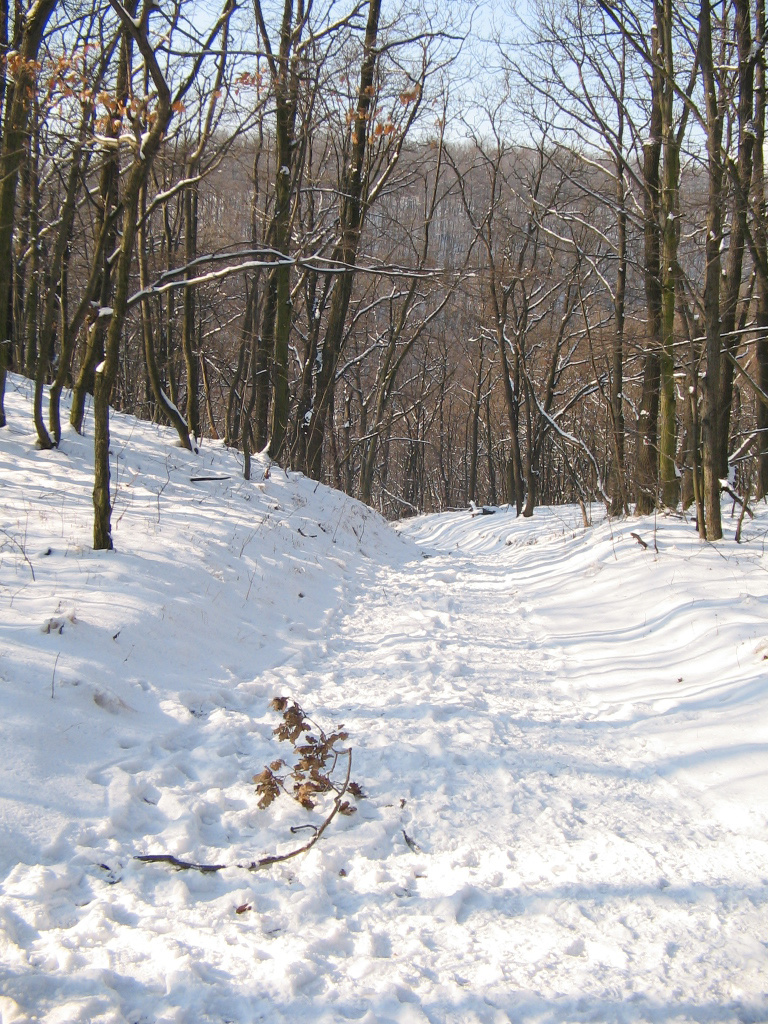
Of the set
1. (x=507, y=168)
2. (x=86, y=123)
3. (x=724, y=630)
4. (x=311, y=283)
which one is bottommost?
(x=724, y=630)

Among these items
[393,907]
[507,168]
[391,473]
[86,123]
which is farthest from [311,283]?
[391,473]

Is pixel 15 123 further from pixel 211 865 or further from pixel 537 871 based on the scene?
pixel 537 871

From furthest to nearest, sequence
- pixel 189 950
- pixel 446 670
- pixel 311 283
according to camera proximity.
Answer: pixel 311 283, pixel 446 670, pixel 189 950

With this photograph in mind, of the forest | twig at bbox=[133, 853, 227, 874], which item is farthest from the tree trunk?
twig at bbox=[133, 853, 227, 874]

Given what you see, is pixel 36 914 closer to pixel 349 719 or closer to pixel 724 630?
pixel 349 719

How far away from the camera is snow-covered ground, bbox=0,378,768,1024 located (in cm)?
204

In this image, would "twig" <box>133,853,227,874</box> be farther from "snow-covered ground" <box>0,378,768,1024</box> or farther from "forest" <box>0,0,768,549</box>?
"forest" <box>0,0,768,549</box>

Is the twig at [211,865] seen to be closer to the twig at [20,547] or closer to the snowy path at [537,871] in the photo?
the snowy path at [537,871]

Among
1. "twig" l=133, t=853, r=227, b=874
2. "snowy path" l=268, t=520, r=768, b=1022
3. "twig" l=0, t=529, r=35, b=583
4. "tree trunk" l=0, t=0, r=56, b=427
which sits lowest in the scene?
"snowy path" l=268, t=520, r=768, b=1022

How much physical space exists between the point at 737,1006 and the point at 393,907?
1.15 m

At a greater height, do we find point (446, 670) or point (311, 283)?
A: point (311, 283)

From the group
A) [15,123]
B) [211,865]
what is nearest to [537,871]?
[211,865]

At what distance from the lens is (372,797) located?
124 inches

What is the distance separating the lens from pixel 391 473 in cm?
5447
